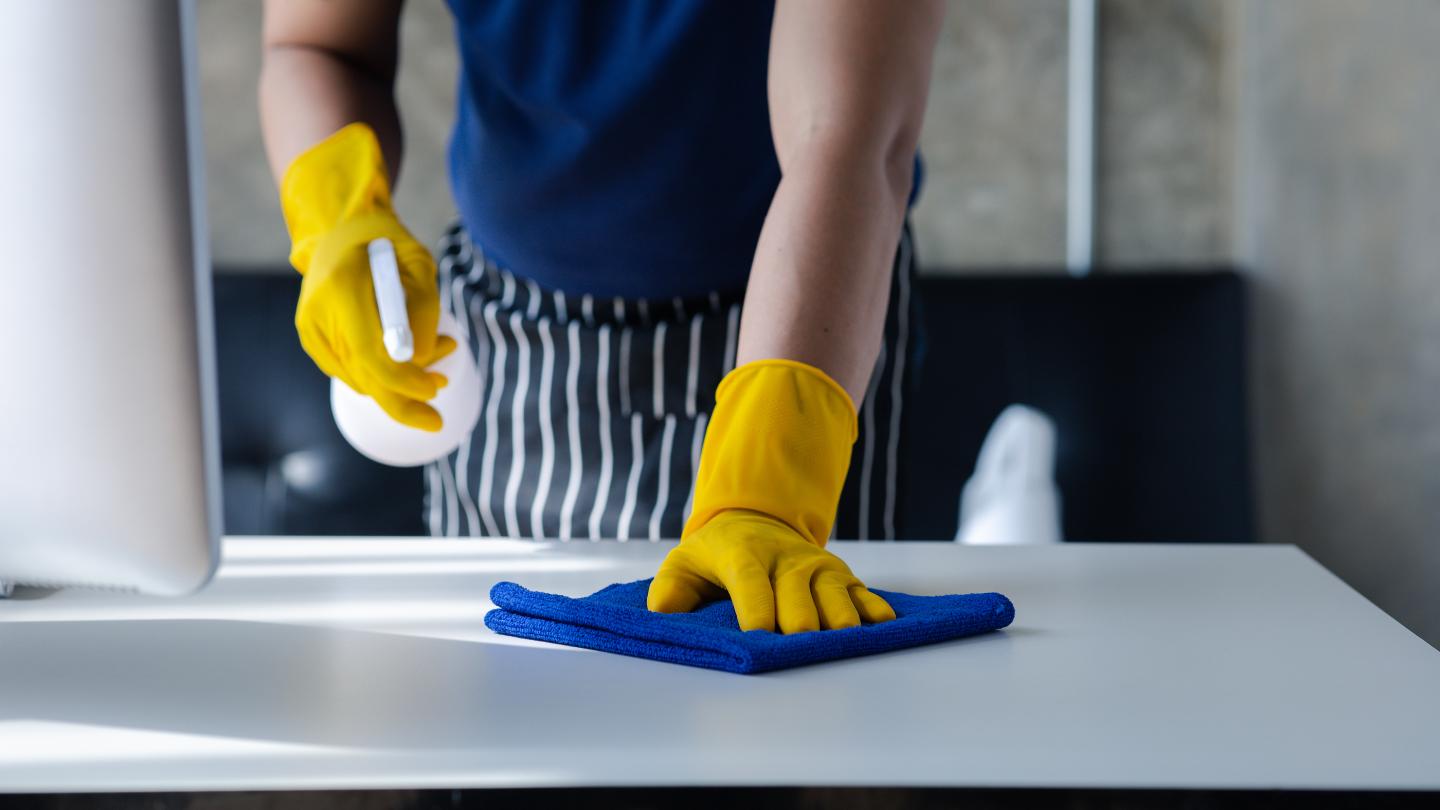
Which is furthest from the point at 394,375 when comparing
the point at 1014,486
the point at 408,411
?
the point at 1014,486

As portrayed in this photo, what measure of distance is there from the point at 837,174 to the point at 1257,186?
73.8 inches

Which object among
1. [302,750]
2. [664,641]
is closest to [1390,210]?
[664,641]

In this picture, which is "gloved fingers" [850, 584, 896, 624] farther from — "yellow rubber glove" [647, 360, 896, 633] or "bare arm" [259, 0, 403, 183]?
"bare arm" [259, 0, 403, 183]

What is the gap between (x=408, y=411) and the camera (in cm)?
97

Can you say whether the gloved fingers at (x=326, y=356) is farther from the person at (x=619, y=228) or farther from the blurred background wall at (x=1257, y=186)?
the blurred background wall at (x=1257, y=186)

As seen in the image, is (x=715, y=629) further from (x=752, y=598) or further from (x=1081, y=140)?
(x=1081, y=140)

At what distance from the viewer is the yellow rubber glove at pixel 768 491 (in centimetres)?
66

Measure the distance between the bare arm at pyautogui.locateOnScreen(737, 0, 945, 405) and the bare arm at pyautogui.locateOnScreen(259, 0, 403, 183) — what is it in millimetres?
529

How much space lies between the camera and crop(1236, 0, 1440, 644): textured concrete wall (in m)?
1.74

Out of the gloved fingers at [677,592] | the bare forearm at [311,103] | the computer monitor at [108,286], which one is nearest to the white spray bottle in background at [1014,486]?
the bare forearm at [311,103]

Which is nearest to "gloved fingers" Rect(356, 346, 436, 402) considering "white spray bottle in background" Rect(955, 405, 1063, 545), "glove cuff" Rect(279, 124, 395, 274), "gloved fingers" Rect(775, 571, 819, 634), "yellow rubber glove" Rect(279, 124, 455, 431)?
"yellow rubber glove" Rect(279, 124, 455, 431)

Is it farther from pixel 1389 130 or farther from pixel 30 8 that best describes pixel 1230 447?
pixel 30 8

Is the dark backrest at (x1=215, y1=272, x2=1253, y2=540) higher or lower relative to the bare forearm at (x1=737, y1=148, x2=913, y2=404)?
lower

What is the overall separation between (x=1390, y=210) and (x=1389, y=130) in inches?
4.6
